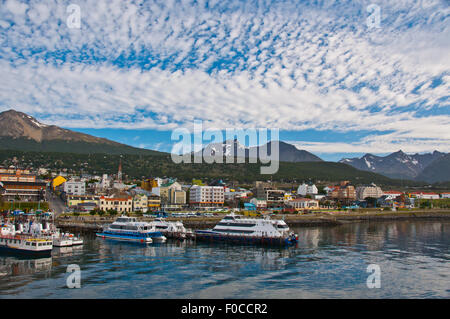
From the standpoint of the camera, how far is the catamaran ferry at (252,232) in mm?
50031

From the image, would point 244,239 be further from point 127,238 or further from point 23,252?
point 23,252

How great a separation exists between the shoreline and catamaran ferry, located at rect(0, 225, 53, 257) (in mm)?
23065

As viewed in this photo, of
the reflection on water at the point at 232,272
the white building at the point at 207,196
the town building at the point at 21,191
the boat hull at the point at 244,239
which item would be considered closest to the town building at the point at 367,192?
the white building at the point at 207,196

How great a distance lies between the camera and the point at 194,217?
83.2 metres

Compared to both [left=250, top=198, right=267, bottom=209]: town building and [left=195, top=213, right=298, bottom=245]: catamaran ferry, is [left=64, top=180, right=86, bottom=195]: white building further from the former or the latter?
[left=195, top=213, right=298, bottom=245]: catamaran ferry

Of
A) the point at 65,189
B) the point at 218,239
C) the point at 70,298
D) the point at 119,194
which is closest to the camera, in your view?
the point at 70,298

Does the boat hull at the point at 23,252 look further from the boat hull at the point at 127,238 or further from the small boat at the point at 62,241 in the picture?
the boat hull at the point at 127,238

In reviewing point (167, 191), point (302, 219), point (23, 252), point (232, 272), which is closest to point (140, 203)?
point (167, 191)

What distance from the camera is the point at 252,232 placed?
53.3 metres

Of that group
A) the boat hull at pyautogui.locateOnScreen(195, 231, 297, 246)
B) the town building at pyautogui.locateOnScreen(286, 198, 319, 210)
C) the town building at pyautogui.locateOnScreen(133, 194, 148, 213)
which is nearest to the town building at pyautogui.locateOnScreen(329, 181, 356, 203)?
the town building at pyautogui.locateOnScreen(286, 198, 319, 210)

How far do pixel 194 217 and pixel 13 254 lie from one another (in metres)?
46.1

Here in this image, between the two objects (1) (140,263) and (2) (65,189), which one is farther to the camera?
(2) (65,189)
